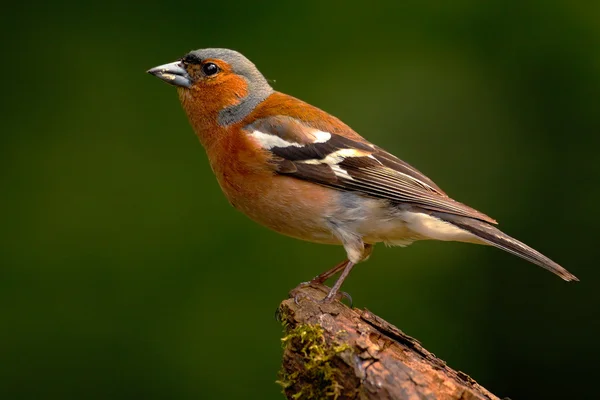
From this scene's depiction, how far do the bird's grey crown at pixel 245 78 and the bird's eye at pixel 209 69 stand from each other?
5 cm

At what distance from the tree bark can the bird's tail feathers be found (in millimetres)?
882

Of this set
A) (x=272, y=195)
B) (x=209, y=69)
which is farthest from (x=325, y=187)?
(x=209, y=69)

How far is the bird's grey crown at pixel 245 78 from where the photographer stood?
15.0 feet

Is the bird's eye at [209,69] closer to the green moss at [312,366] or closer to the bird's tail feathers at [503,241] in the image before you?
the bird's tail feathers at [503,241]

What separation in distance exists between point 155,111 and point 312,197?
7.08 feet

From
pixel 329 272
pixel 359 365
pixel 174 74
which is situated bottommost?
pixel 329 272

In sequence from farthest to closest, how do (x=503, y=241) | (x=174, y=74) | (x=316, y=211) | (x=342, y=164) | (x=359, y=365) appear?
(x=174, y=74)
(x=342, y=164)
(x=316, y=211)
(x=503, y=241)
(x=359, y=365)

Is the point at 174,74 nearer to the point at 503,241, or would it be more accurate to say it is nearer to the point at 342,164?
the point at 342,164

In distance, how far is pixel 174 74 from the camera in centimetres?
466

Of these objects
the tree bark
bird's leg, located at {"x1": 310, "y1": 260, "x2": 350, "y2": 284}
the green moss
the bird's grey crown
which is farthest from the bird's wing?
the green moss

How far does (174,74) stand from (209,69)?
0.21 m

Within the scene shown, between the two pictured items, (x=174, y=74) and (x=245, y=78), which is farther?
(x=245, y=78)

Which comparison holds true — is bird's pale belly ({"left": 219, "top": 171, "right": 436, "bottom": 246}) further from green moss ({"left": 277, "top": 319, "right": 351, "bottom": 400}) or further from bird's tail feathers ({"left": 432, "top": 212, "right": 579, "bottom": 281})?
green moss ({"left": 277, "top": 319, "right": 351, "bottom": 400})

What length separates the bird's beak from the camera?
4609 mm
